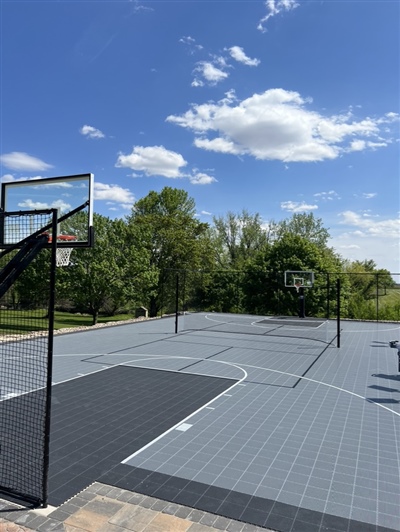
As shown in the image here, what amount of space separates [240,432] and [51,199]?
4.18 meters

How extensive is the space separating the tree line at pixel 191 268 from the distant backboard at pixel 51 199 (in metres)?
10.2

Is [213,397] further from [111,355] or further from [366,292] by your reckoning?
[366,292]

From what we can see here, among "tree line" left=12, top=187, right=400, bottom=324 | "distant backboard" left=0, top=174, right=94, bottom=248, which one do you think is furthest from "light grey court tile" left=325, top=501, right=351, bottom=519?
"tree line" left=12, top=187, right=400, bottom=324

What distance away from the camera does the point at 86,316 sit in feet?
99.6

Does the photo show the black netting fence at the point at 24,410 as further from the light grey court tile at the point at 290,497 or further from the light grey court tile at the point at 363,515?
the light grey court tile at the point at 363,515

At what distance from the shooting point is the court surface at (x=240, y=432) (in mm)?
4012

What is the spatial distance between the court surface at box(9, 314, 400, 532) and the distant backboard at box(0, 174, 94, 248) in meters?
2.76

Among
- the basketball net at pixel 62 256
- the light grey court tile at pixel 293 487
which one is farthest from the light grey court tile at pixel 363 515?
the basketball net at pixel 62 256

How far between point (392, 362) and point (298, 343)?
3580mm

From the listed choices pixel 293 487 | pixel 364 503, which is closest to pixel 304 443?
pixel 293 487

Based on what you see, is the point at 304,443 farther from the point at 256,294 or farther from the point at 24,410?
the point at 256,294

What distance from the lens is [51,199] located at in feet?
17.0

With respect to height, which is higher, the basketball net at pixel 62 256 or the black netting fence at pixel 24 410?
the basketball net at pixel 62 256

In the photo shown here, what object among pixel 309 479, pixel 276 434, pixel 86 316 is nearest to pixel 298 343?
pixel 276 434
